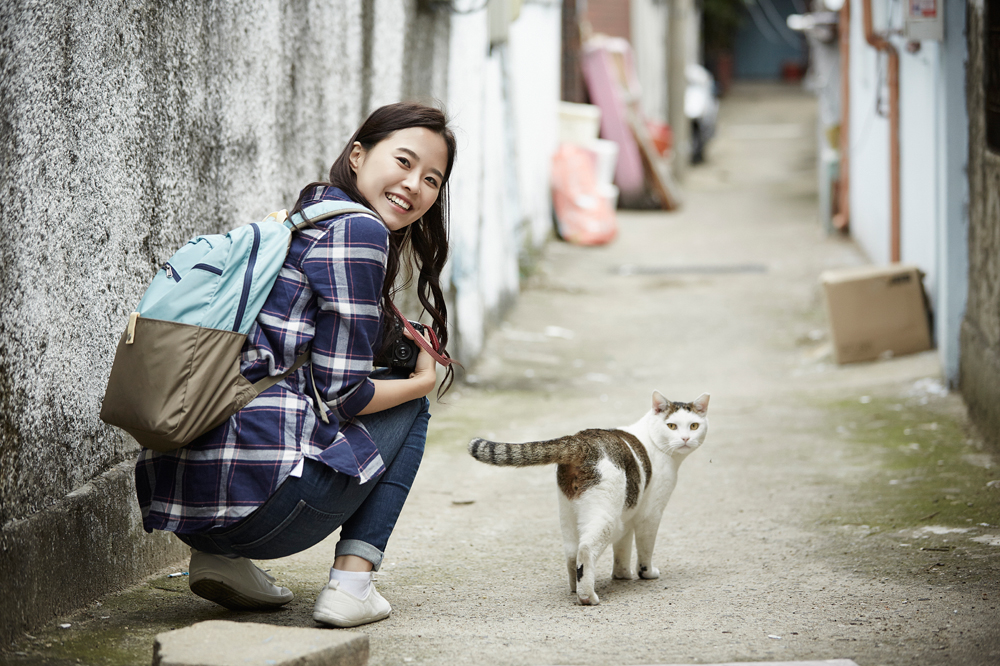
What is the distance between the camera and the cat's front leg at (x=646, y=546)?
2.99 m

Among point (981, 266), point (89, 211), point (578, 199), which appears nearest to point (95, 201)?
point (89, 211)

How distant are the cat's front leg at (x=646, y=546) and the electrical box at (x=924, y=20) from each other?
3.34m

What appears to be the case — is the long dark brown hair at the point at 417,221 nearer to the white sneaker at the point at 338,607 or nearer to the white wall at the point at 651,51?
the white sneaker at the point at 338,607

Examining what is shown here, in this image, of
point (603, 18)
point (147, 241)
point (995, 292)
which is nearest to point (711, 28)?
point (603, 18)

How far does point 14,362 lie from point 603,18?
566 inches

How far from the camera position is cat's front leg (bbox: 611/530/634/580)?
301cm

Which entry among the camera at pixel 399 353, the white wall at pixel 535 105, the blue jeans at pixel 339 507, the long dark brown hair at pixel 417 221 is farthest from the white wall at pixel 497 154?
the blue jeans at pixel 339 507

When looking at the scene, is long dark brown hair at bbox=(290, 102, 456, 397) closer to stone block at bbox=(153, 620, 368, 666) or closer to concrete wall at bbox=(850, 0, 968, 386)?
stone block at bbox=(153, 620, 368, 666)

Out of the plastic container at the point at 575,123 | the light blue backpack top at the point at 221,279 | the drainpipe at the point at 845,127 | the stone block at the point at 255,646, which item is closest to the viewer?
the stone block at the point at 255,646

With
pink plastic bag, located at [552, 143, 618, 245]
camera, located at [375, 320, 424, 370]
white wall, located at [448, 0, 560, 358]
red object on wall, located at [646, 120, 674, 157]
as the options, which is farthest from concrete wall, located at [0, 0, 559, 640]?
red object on wall, located at [646, 120, 674, 157]

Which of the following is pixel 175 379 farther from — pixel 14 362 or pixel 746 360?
pixel 746 360

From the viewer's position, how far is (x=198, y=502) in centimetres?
225

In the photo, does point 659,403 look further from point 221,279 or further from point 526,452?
point 221,279

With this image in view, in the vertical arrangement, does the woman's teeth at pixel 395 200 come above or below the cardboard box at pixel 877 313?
above
